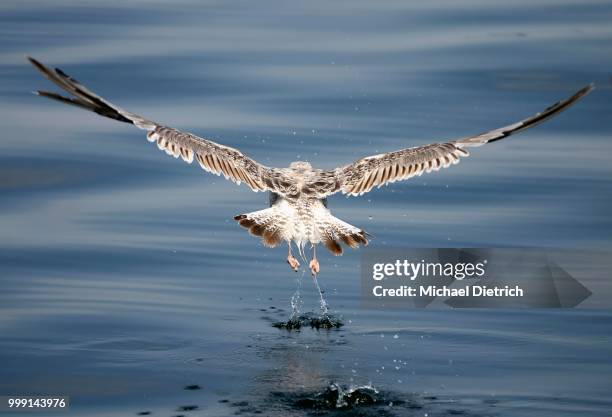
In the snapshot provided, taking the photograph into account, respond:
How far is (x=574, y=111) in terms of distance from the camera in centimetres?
1850

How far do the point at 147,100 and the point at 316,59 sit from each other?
3309 mm

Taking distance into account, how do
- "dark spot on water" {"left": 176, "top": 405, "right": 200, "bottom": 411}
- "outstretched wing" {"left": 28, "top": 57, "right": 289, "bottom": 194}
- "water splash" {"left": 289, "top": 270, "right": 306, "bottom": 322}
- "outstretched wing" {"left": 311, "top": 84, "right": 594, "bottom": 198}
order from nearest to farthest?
"dark spot on water" {"left": 176, "top": 405, "right": 200, "bottom": 411} < "outstretched wing" {"left": 28, "top": 57, "right": 289, "bottom": 194} < "outstretched wing" {"left": 311, "top": 84, "right": 594, "bottom": 198} < "water splash" {"left": 289, "top": 270, "right": 306, "bottom": 322}

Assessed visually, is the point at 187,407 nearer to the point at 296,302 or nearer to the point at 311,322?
→ the point at 311,322

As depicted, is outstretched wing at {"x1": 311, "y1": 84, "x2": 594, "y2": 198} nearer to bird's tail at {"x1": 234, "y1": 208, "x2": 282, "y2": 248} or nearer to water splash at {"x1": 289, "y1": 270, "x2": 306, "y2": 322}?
bird's tail at {"x1": 234, "y1": 208, "x2": 282, "y2": 248}

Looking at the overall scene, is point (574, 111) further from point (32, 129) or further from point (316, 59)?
point (32, 129)

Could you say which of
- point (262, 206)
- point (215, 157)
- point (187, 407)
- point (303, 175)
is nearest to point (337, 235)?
point (303, 175)

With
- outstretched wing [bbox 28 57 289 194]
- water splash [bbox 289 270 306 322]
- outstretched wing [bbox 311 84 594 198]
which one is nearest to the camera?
outstretched wing [bbox 28 57 289 194]

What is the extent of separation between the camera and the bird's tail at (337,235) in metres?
10.2

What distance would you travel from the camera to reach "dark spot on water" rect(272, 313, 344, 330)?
1107 centimetres

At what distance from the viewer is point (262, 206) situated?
607 inches

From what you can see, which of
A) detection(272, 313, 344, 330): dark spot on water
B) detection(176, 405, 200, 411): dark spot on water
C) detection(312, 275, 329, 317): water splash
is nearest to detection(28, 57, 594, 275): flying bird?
detection(272, 313, 344, 330): dark spot on water

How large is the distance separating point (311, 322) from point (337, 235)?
44.8 inches

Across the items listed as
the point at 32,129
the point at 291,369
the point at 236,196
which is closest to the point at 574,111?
the point at 236,196

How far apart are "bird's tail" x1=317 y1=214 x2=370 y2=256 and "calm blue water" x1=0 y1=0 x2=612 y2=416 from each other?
2.70 feet
